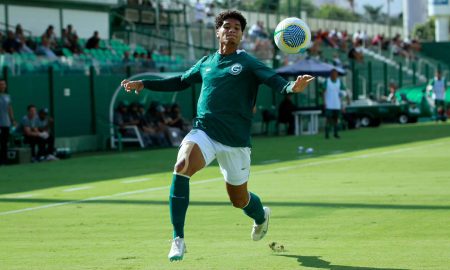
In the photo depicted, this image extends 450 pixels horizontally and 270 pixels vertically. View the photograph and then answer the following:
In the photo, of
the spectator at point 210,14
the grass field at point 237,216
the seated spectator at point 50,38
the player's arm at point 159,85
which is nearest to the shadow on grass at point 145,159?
the grass field at point 237,216

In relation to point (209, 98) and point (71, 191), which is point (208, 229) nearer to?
point (209, 98)

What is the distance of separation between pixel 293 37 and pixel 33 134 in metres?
17.7

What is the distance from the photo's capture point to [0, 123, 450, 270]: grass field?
1052 centimetres

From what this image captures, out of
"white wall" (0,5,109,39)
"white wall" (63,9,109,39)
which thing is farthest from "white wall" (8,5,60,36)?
"white wall" (63,9,109,39)

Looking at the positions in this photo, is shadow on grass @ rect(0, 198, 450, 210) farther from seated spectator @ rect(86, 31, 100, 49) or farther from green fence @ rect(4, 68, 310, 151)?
seated spectator @ rect(86, 31, 100, 49)

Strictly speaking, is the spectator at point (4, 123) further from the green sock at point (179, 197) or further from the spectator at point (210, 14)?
the spectator at point (210, 14)

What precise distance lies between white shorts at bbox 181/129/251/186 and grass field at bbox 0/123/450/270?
744 mm

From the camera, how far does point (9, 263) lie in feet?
34.4

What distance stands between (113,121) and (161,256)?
22.7 metres

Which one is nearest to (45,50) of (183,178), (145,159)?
(145,159)

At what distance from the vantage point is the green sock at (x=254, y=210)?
11.1m

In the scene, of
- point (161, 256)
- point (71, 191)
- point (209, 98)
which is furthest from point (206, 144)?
point (71, 191)

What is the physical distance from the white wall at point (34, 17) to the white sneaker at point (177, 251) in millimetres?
31903

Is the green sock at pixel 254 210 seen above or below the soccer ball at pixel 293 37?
below
